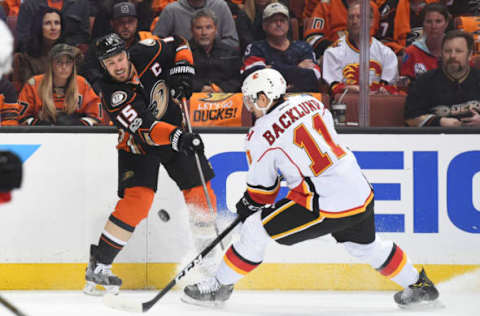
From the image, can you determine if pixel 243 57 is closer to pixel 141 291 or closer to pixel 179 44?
pixel 179 44

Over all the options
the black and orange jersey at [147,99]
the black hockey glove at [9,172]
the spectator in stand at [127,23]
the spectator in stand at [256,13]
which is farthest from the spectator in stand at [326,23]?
the black hockey glove at [9,172]

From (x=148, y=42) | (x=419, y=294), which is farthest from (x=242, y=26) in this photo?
(x=419, y=294)

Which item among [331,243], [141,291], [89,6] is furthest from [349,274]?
[89,6]

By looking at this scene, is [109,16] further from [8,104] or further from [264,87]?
[264,87]

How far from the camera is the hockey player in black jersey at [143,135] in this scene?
3.56 metres

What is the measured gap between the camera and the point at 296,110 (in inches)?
126

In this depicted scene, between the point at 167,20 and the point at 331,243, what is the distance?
1459 millimetres

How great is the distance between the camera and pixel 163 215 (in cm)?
398

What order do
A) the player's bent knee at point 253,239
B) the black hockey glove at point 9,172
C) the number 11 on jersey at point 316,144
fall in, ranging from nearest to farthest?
the black hockey glove at point 9,172 → the number 11 on jersey at point 316,144 → the player's bent knee at point 253,239

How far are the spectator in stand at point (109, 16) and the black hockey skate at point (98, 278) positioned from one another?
1193 millimetres

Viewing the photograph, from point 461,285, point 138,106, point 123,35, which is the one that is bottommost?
point 461,285

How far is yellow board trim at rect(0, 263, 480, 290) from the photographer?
12.9 feet

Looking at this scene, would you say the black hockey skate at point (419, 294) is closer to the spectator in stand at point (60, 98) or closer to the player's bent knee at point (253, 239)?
the player's bent knee at point (253, 239)

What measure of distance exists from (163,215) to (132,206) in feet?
0.98
